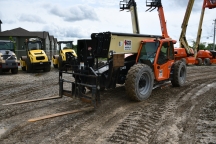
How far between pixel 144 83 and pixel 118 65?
110 cm

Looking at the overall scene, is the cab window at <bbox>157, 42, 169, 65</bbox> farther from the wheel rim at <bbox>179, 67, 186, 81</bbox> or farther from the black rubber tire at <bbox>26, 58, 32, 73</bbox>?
the black rubber tire at <bbox>26, 58, 32, 73</bbox>

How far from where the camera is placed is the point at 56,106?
20.0 ft

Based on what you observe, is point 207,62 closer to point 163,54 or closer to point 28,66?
point 163,54

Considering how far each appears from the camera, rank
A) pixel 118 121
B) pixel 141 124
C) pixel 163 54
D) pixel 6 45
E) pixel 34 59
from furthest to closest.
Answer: pixel 6 45
pixel 34 59
pixel 163 54
pixel 118 121
pixel 141 124

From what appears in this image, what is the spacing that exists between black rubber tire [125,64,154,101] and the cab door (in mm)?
619

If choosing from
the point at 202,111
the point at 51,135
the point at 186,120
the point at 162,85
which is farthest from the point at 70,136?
the point at 162,85

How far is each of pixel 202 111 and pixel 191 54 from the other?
15.0 m

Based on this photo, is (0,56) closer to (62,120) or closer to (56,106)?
(56,106)

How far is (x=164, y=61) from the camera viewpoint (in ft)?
25.3

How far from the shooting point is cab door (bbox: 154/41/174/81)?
7.33 meters

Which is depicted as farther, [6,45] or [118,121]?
[6,45]

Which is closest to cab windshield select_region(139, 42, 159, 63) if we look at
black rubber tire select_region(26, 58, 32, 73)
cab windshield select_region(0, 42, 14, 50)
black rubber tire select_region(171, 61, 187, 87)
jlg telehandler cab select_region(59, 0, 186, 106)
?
jlg telehandler cab select_region(59, 0, 186, 106)

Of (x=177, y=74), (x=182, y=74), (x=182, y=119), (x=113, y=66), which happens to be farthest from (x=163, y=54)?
(x=182, y=119)

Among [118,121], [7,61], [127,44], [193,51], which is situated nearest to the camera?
[118,121]
